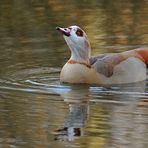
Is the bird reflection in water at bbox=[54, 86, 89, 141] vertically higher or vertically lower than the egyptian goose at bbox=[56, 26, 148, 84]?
lower

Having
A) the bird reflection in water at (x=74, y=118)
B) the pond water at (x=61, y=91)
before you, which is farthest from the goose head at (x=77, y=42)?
the bird reflection in water at (x=74, y=118)

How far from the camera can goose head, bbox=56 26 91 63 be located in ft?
33.9

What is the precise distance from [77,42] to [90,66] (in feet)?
1.13

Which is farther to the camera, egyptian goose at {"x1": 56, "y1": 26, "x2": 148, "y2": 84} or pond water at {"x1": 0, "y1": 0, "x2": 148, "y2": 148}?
egyptian goose at {"x1": 56, "y1": 26, "x2": 148, "y2": 84}

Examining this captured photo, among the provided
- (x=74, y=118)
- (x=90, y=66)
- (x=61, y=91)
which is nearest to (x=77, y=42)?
(x=90, y=66)

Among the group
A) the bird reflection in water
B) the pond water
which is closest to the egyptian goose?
the pond water

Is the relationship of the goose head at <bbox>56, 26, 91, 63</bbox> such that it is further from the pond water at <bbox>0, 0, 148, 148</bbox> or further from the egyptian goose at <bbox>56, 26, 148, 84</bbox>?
the pond water at <bbox>0, 0, 148, 148</bbox>

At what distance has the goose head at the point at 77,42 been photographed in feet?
33.9

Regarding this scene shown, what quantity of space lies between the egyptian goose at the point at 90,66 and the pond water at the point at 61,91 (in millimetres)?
171

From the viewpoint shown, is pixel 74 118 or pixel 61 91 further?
pixel 61 91

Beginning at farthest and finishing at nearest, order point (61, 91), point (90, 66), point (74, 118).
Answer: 1. point (90, 66)
2. point (61, 91)
3. point (74, 118)

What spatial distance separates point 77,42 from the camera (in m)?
10.4

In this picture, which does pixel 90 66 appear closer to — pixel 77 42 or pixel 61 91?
pixel 77 42

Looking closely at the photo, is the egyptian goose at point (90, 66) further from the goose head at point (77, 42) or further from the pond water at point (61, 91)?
the pond water at point (61, 91)
